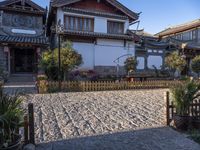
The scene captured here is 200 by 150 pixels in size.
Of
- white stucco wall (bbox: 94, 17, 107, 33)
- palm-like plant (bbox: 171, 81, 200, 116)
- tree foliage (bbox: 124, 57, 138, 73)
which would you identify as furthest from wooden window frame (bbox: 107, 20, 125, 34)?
palm-like plant (bbox: 171, 81, 200, 116)

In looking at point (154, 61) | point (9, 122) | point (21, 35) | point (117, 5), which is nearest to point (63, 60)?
point (21, 35)

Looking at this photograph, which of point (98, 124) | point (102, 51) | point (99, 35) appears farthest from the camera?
point (102, 51)

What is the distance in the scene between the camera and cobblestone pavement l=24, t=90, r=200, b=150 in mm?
5238

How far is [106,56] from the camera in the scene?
21469 mm

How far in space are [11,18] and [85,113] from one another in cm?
1533

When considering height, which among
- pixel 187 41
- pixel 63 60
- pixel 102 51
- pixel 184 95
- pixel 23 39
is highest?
pixel 187 41

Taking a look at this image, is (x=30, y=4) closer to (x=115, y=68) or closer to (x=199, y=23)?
(x=115, y=68)

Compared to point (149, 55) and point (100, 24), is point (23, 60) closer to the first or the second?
point (100, 24)

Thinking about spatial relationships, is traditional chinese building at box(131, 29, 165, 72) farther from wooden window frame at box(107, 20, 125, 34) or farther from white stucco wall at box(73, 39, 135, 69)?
wooden window frame at box(107, 20, 125, 34)

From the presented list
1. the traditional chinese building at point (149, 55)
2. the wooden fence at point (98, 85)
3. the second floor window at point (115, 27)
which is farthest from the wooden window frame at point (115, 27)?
the wooden fence at point (98, 85)

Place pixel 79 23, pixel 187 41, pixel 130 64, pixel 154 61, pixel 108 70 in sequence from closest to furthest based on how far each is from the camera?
pixel 130 64 < pixel 79 23 < pixel 108 70 < pixel 154 61 < pixel 187 41

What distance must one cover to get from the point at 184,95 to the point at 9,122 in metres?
4.63

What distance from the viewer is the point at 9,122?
13.7ft

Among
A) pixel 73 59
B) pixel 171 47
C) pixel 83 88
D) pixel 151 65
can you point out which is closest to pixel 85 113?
pixel 83 88
